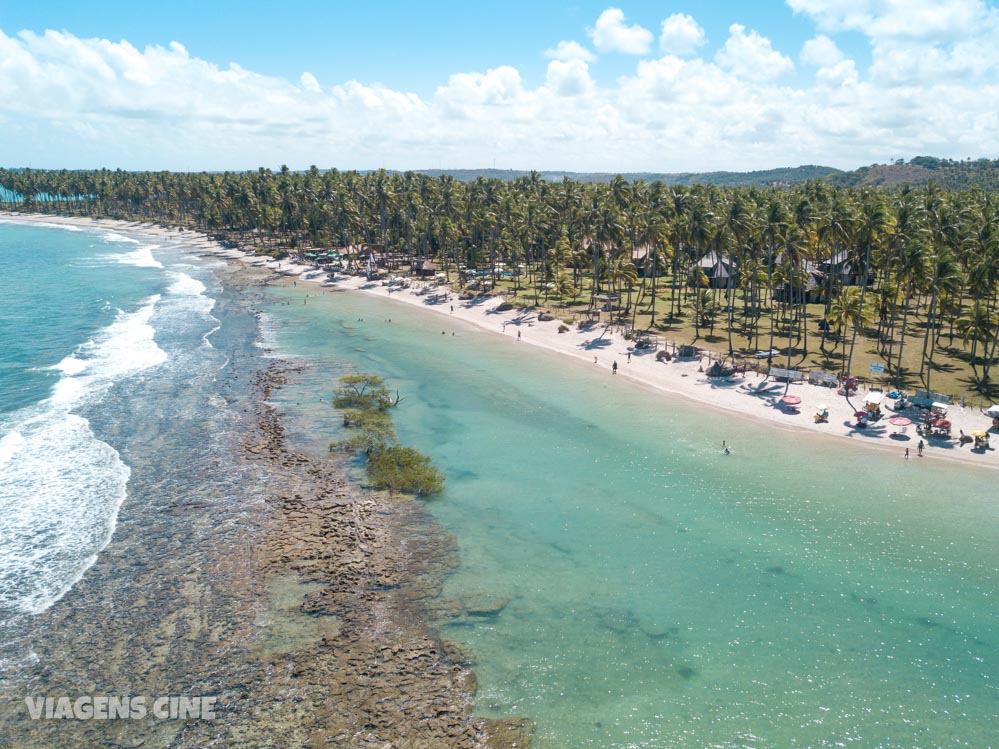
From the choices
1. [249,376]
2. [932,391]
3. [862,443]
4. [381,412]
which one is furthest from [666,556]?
[249,376]

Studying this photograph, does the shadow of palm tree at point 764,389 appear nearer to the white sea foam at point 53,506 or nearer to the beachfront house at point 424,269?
the white sea foam at point 53,506

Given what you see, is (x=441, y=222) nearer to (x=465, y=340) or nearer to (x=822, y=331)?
(x=465, y=340)

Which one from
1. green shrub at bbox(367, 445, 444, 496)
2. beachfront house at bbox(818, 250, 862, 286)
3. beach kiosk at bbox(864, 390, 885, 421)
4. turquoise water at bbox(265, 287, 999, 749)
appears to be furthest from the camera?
beachfront house at bbox(818, 250, 862, 286)

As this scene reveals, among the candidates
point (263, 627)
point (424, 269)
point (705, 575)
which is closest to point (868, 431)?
point (705, 575)

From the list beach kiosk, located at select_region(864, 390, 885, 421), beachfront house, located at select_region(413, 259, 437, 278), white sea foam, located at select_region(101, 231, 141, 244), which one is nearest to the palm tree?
beach kiosk, located at select_region(864, 390, 885, 421)

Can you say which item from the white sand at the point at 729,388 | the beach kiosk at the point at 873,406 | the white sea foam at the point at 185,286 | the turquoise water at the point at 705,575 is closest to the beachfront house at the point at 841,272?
the white sand at the point at 729,388

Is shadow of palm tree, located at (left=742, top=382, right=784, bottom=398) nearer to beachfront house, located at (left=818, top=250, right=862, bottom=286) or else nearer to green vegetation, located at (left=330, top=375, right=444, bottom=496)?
green vegetation, located at (left=330, top=375, right=444, bottom=496)

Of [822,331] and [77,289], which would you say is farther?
[77,289]
